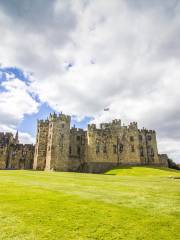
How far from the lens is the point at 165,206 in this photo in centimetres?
1485

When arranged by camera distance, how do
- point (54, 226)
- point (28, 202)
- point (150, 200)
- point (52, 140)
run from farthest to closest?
1. point (52, 140)
2. point (150, 200)
3. point (28, 202)
4. point (54, 226)

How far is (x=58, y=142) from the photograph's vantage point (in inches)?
2781

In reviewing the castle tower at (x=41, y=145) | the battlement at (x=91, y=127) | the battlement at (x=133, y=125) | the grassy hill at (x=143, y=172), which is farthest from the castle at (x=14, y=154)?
the battlement at (x=133, y=125)

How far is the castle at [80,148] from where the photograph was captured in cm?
7112

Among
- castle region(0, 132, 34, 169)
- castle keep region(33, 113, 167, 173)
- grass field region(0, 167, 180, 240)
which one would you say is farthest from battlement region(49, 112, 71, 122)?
grass field region(0, 167, 180, 240)

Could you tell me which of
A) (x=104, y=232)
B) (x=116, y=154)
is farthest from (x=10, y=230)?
(x=116, y=154)

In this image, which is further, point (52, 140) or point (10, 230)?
point (52, 140)

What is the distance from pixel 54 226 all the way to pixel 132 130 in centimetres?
7198

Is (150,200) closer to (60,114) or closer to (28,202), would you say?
(28,202)

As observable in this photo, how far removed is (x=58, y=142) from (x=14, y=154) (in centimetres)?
1952

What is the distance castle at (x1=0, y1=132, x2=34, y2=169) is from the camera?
3103 inches

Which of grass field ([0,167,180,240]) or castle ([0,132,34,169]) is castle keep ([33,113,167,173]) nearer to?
castle ([0,132,34,169])

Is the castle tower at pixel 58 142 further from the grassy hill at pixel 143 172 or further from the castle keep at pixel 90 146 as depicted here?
the grassy hill at pixel 143 172

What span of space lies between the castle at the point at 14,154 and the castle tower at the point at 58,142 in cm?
1306
